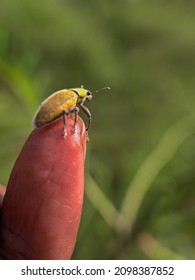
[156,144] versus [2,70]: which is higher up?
[2,70]

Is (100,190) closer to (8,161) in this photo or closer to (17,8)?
(8,161)

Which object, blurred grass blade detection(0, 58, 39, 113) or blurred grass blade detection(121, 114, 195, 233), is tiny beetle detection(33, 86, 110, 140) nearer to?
blurred grass blade detection(0, 58, 39, 113)

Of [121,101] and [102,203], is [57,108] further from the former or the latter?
[121,101]

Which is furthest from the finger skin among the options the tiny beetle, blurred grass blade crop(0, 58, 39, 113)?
blurred grass blade crop(0, 58, 39, 113)

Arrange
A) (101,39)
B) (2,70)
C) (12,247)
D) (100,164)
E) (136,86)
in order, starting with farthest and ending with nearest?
(101,39) < (136,86) < (100,164) < (2,70) < (12,247)

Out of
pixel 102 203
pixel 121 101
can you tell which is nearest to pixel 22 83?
pixel 102 203
